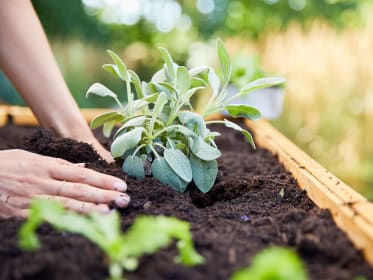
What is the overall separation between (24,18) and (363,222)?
1038mm

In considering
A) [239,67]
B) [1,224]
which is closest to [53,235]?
[1,224]

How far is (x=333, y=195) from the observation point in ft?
2.95

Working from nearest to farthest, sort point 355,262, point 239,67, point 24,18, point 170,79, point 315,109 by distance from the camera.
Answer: point 355,262
point 170,79
point 24,18
point 239,67
point 315,109

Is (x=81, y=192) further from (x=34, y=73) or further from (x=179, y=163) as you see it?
(x=34, y=73)

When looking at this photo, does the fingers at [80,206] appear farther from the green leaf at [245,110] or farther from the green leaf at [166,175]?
the green leaf at [245,110]

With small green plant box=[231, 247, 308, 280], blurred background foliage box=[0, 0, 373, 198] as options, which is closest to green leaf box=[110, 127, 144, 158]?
small green plant box=[231, 247, 308, 280]

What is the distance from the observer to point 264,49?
12.2 feet

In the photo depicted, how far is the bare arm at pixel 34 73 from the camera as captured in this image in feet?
4.33

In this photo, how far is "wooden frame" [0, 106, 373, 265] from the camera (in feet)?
2.38

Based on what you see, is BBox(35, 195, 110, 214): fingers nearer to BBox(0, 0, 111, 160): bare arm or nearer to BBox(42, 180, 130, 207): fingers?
BBox(42, 180, 130, 207): fingers

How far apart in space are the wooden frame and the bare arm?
53 cm

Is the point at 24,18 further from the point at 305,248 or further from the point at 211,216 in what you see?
the point at 305,248

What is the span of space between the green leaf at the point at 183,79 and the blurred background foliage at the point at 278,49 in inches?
45.6

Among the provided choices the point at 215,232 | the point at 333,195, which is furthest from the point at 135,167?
the point at 333,195
